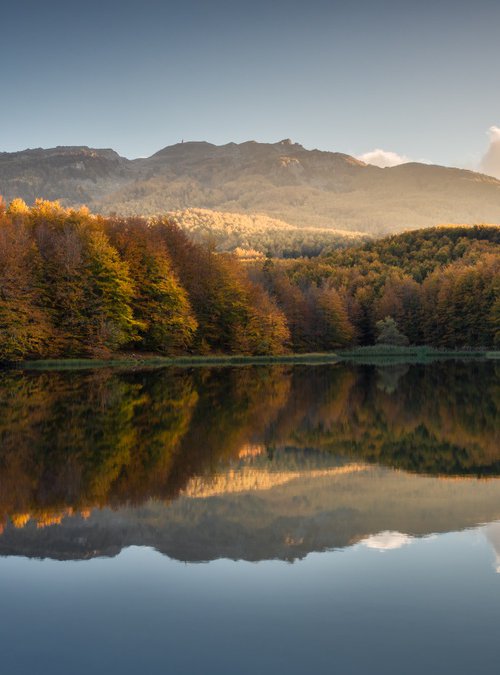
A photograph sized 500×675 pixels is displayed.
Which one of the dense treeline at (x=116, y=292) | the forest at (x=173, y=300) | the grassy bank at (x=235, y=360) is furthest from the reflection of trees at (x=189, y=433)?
the forest at (x=173, y=300)

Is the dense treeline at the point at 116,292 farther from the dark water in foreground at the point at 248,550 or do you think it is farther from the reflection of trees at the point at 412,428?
the dark water in foreground at the point at 248,550

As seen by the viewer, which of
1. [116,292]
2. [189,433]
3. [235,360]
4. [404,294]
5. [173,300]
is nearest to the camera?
[189,433]

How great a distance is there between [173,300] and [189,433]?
4728 cm

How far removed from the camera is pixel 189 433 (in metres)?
18.6

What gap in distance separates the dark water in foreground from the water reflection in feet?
0.16

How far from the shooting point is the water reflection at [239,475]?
9586mm

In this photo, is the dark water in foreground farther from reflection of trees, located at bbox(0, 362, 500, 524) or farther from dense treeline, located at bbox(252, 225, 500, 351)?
dense treeline, located at bbox(252, 225, 500, 351)

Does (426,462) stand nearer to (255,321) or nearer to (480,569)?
(480,569)

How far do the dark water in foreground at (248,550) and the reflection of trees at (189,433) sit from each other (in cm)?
9

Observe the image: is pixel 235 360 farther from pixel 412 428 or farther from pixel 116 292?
pixel 412 428

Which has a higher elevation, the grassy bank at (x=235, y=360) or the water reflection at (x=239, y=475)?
the water reflection at (x=239, y=475)

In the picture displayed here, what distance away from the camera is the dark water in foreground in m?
6.34

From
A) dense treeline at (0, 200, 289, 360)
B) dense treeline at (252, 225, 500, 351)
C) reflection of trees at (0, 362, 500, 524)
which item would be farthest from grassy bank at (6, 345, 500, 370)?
reflection of trees at (0, 362, 500, 524)

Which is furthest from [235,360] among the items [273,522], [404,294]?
[273,522]
